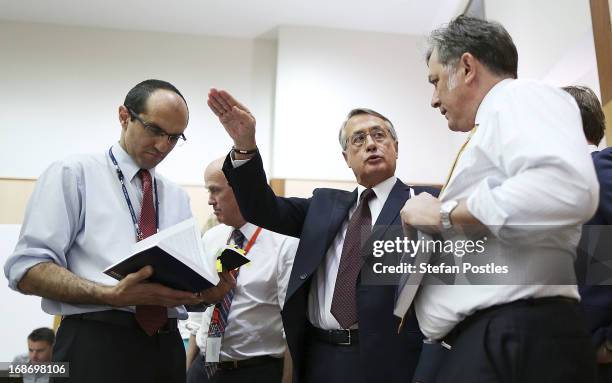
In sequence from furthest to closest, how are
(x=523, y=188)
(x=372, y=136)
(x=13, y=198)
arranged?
(x=13, y=198), (x=372, y=136), (x=523, y=188)

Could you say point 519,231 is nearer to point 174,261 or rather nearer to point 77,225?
point 174,261

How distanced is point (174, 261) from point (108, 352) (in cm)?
41

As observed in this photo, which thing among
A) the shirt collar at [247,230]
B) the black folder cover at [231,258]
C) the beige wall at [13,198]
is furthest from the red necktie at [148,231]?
the beige wall at [13,198]

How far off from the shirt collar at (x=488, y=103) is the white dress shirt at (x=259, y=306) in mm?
1394

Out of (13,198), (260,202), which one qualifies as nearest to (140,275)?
(260,202)

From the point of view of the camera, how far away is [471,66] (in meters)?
1.30

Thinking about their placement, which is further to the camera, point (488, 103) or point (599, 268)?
point (599, 268)

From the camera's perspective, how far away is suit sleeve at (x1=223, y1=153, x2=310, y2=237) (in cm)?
170

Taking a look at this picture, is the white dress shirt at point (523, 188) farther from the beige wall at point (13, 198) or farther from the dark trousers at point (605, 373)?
the beige wall at point (13, 198)

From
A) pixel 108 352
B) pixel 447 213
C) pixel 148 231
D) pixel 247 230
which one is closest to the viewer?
pixel 447 213

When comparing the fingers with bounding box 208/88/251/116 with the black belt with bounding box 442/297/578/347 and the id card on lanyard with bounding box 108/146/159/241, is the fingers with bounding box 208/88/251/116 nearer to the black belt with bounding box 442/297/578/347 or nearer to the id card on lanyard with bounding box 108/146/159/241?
the id card on lanyard with bounding box 108/146/159/241

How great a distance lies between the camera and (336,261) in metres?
1.90

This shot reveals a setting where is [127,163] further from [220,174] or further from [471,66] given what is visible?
[471,66]

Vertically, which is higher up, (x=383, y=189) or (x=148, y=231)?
(x=383, y=189)
